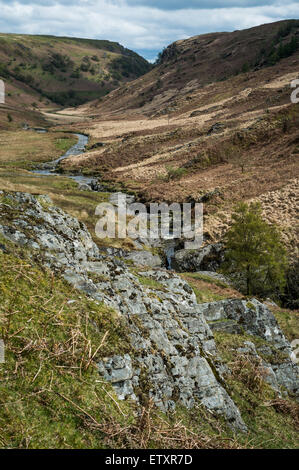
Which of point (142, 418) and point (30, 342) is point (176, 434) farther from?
point (30, 342)

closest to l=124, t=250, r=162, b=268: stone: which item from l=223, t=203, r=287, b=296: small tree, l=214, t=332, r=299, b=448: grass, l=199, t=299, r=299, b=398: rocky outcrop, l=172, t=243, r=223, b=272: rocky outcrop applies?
l=172, t=243, r=223, b=272: rocky outcrop

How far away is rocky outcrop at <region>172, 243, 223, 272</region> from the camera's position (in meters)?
37.7

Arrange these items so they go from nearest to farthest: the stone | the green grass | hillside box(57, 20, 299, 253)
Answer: the green grass → the stone → hillside box(57, 20, 299, 253)

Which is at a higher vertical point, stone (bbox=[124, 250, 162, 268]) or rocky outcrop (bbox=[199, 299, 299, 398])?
rocky outcrop (bbox=[199, 299, 299, 398])

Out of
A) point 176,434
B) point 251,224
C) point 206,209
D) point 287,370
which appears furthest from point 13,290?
point 206,209

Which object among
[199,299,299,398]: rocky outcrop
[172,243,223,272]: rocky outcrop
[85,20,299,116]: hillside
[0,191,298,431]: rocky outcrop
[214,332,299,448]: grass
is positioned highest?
[85,20,299,116]: hillside

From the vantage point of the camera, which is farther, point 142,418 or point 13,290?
point 13,290

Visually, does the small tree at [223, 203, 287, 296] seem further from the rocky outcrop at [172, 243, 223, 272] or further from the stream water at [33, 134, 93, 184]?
the stream water at [33, 134, 93, 184]

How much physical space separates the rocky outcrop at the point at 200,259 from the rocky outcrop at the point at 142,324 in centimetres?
2418

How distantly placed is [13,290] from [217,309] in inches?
532

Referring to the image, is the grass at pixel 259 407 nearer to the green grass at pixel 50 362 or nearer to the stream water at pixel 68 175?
the green grass at pixel 50 362

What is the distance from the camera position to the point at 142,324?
368 inches

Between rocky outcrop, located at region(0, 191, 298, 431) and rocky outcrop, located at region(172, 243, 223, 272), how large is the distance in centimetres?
2418

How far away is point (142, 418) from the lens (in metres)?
5.88
